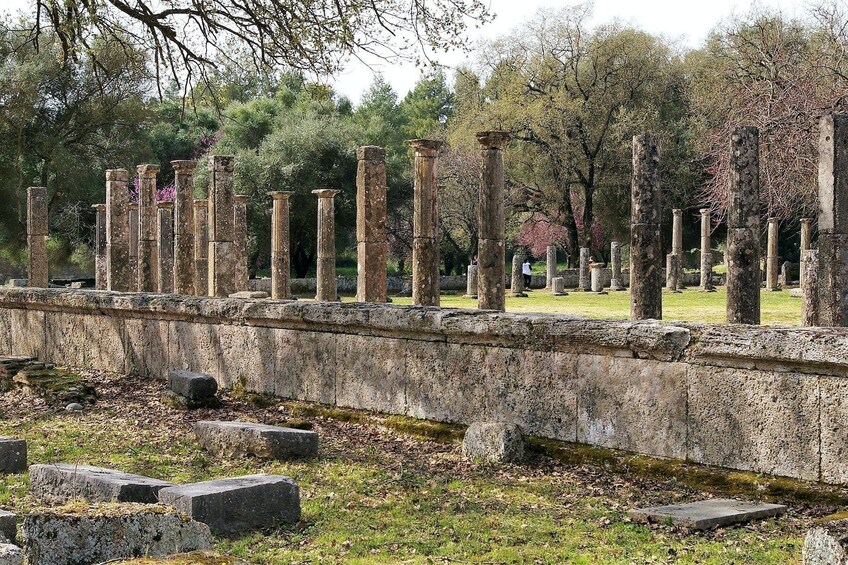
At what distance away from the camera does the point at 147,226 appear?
22609 mm

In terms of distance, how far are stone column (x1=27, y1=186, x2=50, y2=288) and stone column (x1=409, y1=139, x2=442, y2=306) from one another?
8.79 meters

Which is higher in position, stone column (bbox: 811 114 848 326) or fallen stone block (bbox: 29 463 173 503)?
stone column (bbox: 811 114 848 326)

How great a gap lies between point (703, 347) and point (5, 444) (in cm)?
505

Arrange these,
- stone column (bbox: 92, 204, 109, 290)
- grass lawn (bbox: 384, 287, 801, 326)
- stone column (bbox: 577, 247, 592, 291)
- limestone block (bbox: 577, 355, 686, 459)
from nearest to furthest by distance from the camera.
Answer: limestone block (bbox: 577, 355, 686, 459) < grass lawn (bbox: 384, 287, 801, 326) < stone column (bbox: 92, 204, 109, 290) < stone column (bbox: 577, 247, 592, 291)

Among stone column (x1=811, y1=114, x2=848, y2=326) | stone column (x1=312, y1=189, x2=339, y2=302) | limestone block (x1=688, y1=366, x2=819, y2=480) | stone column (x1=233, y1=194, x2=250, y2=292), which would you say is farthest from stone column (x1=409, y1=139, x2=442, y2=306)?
stone column (x1=233, y1=194, x2=250, y2=292)

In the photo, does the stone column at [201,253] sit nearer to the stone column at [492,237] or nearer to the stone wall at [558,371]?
the stone column at [492,237]

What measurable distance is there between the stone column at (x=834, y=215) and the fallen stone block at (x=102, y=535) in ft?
27.4

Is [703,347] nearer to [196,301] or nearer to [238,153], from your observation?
[196,301]

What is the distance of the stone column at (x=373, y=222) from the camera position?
54.6 feet

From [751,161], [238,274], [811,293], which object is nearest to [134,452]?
[751,161]

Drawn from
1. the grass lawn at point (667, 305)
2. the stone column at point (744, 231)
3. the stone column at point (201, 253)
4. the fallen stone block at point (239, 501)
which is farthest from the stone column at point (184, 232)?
the fallen stone block at point (239, 501)

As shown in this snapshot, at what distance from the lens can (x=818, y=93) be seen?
56.0 ft

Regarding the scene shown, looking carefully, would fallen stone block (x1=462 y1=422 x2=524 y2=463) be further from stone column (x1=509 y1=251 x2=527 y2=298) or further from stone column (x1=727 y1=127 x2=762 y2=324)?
stone column (x1=509 y1=251 x2=527 y2=298)

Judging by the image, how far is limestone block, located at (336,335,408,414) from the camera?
9.24 m
